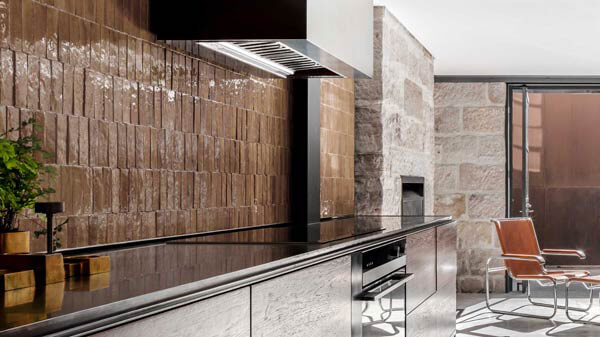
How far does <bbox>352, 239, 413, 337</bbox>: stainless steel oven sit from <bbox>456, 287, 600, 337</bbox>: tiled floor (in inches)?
114

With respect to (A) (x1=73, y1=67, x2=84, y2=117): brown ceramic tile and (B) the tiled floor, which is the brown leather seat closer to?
(B) the tiled floor

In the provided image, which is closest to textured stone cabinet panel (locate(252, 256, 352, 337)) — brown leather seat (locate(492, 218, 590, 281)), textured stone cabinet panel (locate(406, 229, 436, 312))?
textured stone cabinet panel (locate(406, 229, 436, 312))

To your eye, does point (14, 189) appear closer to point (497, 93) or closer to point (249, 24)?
point (249, 24)

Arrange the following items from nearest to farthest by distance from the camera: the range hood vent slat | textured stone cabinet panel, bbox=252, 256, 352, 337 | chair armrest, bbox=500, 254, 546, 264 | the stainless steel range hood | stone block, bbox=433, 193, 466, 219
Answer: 1. textured stone cabinet panel, bbox=252, 256, 352, 337
2. the stainless steel range hood
3. the range hood vent slat
4. chair armrest, bbox=500, 254, 546, 264
5. stone block, bbox=433, 193, 466, 219

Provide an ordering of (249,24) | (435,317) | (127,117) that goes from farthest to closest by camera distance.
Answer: (435,317) → (249,24) → (127,117)

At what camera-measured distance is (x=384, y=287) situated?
2.91 metres

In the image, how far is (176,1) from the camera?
8.82 feet

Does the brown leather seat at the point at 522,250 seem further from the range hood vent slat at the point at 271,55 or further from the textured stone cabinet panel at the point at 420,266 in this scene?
the range hood vent slat at the point at 271,55

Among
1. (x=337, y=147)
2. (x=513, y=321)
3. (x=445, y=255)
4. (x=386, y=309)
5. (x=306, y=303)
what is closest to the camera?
(x=306, y=303)

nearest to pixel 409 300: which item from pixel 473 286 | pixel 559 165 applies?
pixel 473 286

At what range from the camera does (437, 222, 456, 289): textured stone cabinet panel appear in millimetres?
4379

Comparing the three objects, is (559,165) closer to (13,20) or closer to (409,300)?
(409,300)

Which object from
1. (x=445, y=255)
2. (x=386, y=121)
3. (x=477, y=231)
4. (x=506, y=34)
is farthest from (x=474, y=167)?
(x=445, y=255)

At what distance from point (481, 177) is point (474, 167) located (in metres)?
0.12
